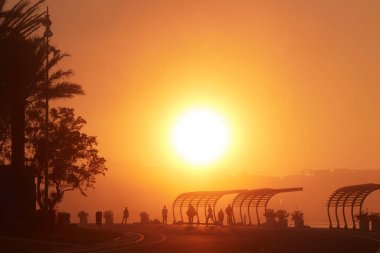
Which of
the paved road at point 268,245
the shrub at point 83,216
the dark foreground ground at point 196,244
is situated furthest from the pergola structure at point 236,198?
the paved road at point 268,245

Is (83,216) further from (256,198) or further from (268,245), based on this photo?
(268,245)

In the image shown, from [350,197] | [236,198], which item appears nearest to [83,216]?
[236,198]

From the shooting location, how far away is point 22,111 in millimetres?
40344

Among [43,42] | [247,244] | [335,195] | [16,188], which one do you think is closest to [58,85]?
[43,42]

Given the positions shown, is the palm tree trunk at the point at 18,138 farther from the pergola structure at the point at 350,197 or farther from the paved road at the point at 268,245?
the pergola structure at the point at 350,197

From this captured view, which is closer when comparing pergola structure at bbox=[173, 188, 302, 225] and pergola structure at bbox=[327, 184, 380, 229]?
pergola structure at bbox=[327, 184, 380, 229]

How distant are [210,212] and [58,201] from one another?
1322 centimetres

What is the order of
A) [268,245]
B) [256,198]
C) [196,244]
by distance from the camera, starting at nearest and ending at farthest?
[268,245]
[196,244]
[256,198]

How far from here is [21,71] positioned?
34906mm

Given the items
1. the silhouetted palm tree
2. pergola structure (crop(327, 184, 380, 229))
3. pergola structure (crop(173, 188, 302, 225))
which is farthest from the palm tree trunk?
pergola structure (crop(327, 184, 380, 229))

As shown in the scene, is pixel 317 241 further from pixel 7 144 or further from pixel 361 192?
pixel 7 144

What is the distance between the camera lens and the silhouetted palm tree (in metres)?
32.1

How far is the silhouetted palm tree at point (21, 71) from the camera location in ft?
105

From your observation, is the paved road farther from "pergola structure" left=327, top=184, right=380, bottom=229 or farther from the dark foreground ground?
"pergola structure" left=327, top=184, right=380, bottom=229
